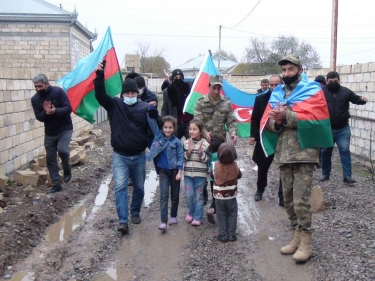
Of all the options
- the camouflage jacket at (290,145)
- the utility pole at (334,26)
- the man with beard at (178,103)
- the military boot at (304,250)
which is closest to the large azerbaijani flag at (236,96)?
the man with beard at (178,103)

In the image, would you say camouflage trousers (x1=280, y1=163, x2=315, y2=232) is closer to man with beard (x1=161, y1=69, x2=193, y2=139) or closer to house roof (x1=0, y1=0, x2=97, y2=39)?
man with beard (x1=161, y1=69, x2=193, y2=139)

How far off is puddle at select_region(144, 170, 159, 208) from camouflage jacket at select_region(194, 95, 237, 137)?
1806 mm

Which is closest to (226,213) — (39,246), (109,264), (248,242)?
(248,242)

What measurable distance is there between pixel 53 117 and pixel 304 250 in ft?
15.9

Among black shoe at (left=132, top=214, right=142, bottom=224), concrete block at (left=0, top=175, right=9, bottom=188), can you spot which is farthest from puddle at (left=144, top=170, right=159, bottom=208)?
concrete block at (left=0, top=175, right=9, bottom=188)

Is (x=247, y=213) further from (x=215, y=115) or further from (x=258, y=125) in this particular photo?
(x=215, y=115)

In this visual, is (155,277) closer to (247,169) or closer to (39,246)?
(39,246)

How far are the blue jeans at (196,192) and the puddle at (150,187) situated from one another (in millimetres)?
1428

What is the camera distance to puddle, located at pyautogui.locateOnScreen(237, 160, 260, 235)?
611 centimetres

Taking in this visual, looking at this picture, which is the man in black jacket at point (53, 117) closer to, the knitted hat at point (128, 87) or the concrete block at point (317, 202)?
the knitted hat at point (128, 87)

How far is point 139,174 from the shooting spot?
6.16 meters

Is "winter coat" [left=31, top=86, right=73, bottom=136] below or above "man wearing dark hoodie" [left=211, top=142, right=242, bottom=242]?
above

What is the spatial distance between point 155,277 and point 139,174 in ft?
6.13

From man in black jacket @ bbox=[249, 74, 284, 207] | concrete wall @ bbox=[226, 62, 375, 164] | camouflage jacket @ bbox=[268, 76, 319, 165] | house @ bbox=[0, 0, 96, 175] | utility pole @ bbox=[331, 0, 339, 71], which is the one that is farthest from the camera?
house @ bbox=[0, 0, 96, 175]
